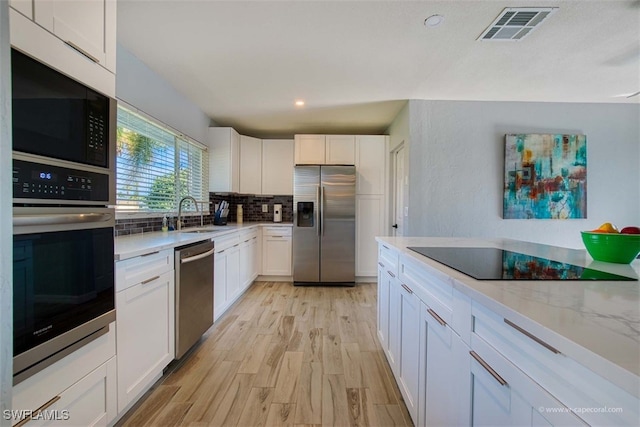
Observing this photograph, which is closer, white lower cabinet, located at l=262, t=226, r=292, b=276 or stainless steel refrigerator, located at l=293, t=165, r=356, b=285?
stainless steel refrigerator, located at l=293, t=165, r=356, b=285

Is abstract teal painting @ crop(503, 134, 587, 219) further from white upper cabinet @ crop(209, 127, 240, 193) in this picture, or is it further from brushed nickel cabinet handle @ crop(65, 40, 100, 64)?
brushed nickel cabinet handle @ crop(65, 40, 100, 64)

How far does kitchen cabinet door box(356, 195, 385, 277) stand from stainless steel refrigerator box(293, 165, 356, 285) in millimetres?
223

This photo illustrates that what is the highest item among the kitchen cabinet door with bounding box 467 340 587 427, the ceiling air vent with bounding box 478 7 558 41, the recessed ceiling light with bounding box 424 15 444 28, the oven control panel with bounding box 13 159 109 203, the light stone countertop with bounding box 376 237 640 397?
the ceiling air vent with bounding box 478 7 558 41

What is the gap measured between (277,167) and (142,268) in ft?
10.4

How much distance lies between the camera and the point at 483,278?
0.89m

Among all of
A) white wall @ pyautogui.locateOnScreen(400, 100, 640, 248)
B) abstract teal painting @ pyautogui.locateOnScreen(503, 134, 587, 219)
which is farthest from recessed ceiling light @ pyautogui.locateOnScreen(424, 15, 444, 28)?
abstract teal painting @ pyautogui.locateOnScreen(503, 134, 587, 219)

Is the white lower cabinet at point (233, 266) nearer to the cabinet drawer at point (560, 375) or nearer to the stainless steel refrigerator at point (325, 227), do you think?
the stainless steel refrigerator at point (325, 227)

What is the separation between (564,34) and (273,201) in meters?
4.00

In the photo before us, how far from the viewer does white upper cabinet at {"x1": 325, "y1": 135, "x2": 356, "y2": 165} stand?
4.17m

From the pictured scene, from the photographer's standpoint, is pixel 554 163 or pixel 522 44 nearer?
pixel 522 44

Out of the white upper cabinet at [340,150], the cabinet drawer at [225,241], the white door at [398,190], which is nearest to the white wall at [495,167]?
the white door at [398,190]

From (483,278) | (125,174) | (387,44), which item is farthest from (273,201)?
(483,278)

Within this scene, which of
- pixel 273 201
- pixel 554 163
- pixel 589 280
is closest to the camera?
pixel 589 280

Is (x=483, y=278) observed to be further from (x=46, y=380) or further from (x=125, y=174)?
(x=125, y=174)
